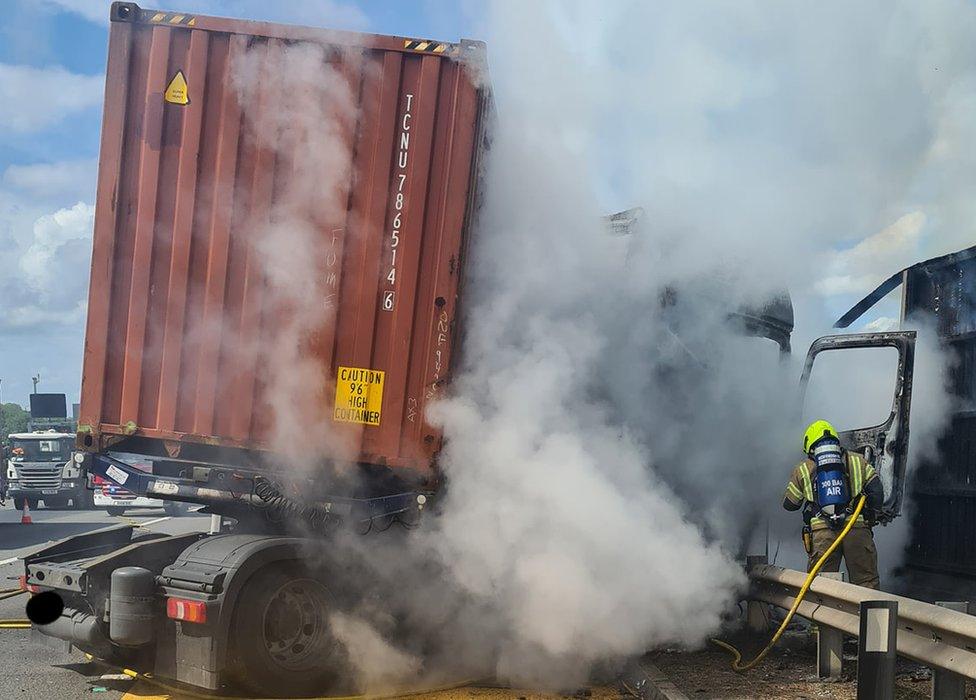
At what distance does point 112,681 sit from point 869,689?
4.38 m

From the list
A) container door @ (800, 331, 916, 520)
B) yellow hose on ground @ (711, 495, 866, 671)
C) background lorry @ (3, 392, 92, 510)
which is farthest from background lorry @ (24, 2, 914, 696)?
background lorry @ (3, 392, 92, 510)

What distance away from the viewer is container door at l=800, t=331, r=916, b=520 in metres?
6.89

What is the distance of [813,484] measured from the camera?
665 centimetres

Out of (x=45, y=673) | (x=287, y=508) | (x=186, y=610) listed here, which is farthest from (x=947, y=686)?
(x=45, y=673)

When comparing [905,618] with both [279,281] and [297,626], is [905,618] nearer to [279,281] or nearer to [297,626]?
[297,626]

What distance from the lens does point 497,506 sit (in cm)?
595

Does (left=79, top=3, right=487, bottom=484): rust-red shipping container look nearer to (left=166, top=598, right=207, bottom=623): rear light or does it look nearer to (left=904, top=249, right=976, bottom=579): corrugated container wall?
(left=166, top=598, right=207, bottom=623): rear light

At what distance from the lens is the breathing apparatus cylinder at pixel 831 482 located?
21.1ft

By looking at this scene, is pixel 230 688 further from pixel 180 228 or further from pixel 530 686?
pixel 180 228

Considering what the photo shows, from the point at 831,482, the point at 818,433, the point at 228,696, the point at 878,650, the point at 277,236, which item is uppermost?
the point at 277,236

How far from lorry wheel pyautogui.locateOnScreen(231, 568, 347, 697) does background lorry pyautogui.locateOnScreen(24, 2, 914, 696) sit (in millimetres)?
16

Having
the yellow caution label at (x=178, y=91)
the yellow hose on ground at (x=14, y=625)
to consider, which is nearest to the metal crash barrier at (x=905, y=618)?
the yellow caution label at (x=178, y=91)

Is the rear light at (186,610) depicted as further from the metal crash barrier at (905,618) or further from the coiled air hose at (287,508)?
the metal crash barrier at (905,618)

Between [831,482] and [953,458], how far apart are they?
1.68 m
